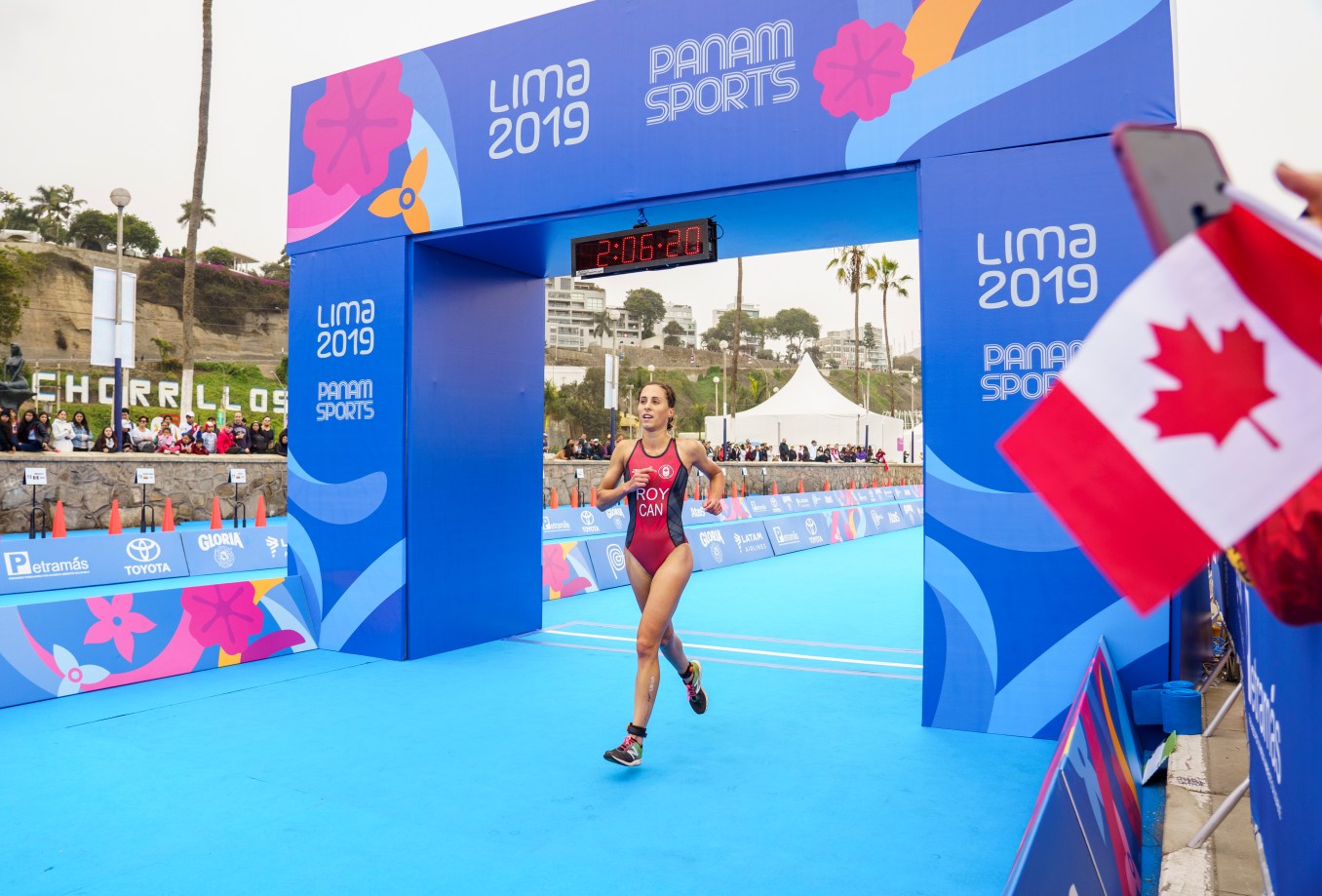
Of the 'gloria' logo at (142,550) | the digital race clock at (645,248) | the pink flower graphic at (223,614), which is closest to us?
the digital race clock at (645,248)

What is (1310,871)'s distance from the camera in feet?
6.24

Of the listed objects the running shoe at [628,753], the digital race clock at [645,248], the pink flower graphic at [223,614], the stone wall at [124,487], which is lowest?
the running shoe at [628,753]

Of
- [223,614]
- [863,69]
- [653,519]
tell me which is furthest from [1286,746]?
[223,614]

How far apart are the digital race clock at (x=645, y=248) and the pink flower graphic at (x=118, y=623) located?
4.31m

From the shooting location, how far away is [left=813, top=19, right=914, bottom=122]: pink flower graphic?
6.10m

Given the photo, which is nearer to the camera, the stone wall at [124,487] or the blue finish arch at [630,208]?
the blue finish arch at [630,208]

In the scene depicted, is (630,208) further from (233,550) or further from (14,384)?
(14,384)

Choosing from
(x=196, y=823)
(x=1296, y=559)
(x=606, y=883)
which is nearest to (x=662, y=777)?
(x=606, y=883)

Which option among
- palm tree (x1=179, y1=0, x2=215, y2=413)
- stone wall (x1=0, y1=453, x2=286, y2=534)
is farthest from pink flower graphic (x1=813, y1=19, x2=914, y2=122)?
palm tree (x1=179, y1=0, x2=215, y2=413)

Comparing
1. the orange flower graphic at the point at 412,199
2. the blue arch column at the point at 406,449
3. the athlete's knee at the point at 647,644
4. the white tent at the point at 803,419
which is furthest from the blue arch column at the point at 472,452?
the white tent at the point at 803,419

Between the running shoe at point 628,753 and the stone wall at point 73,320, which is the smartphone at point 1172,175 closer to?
the running shoe at point 628,753

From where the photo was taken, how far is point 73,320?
60406mm

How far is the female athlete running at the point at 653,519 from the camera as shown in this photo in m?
5.14

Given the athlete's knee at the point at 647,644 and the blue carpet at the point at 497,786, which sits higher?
the athlete's knee at the point at 647,644
